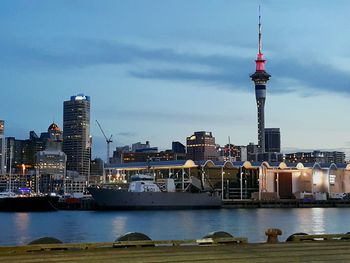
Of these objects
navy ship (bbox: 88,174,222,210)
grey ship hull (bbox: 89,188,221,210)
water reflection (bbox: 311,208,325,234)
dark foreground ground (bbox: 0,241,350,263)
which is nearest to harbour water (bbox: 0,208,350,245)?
water reflection (bbox: 311,208,325,234)

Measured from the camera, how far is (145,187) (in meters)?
150

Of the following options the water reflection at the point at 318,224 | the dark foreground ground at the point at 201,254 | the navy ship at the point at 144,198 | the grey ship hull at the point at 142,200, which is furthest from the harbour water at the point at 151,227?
the dark foreground ground at the point at 201,254

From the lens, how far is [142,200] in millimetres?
146000

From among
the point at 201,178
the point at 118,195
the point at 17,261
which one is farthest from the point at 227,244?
the point at 201,178

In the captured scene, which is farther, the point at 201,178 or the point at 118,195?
the point at 201,178

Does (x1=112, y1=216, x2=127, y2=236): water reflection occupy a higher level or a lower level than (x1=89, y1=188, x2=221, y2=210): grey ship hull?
lower

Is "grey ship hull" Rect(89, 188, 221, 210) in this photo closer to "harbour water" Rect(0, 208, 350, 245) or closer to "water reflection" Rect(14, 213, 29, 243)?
"harbour water" Rect(0, 208, 350, 245)

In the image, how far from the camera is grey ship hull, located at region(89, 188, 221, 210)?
478 ft

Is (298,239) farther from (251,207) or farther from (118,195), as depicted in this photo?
(251,207)

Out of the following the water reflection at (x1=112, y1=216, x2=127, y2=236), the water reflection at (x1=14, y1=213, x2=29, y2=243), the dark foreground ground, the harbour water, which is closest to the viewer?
the dark foreground ground

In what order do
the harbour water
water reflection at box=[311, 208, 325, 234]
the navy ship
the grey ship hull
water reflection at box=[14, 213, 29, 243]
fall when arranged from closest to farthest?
1. water reflection at box=[14, 213, 29, 243]
2. the harbour water
3. water reflection at box=[311, 208, 325, 234]
4. the grey ship hull
5. the navy ship

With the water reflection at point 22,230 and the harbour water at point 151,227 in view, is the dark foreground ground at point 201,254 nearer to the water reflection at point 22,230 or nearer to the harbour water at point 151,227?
the harbour water at point 151,227

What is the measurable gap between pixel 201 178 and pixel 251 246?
171 m

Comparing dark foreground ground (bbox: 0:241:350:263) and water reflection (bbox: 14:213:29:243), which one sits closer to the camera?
dark foreground ground (bbox: 0:241:350:263)
